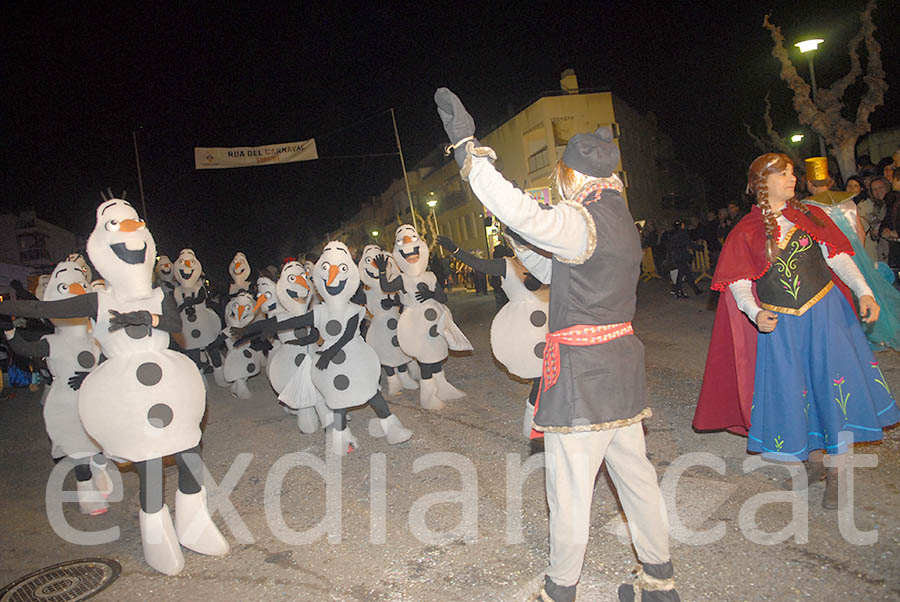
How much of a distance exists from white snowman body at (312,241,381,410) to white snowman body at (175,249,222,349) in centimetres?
462

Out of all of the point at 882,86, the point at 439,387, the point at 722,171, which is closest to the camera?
the point at 439,387

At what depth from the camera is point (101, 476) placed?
5.20 metres

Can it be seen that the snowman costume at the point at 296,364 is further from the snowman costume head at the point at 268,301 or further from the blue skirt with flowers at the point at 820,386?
the blue skirt with flowers at the point at 820,386

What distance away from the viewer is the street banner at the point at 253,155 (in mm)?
18609

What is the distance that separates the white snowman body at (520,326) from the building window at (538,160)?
24298 millimetres

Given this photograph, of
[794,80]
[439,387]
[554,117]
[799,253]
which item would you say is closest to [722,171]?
[554,117]

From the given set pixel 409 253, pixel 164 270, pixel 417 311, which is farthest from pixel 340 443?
pixel 164 270

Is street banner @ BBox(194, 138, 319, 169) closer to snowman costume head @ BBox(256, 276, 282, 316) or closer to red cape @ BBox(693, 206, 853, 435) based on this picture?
snowman costume head @ BBox(256, 276, 282, 316)

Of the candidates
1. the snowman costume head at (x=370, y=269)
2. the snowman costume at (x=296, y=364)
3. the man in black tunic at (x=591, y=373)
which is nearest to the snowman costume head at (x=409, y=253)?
the snowman costume head at (x=370, y=269)

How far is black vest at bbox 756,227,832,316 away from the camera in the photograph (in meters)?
3.73

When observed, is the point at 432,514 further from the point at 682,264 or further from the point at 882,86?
the point at 882,86

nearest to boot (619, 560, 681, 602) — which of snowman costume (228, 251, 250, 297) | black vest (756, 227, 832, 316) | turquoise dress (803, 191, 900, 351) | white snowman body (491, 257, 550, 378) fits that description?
black vest (756, 227, 832, 316)

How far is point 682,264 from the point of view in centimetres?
1342

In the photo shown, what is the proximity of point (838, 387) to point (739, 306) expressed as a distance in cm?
69
